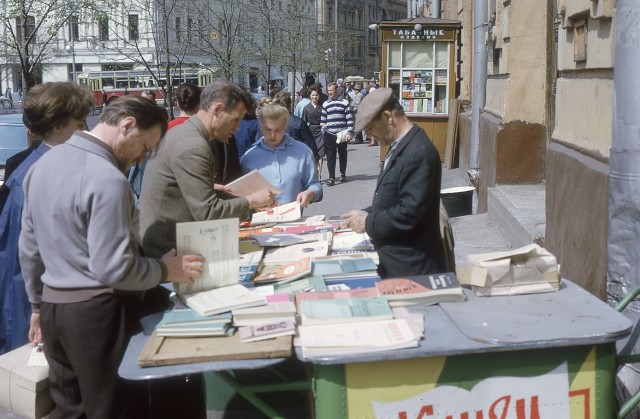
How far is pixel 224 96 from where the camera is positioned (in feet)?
14.0

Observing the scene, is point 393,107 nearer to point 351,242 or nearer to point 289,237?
point 351,242

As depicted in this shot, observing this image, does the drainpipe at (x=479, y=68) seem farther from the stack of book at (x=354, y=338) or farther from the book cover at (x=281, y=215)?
the stack of book at (x=354, y=338)

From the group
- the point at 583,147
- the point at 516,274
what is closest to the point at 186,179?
the point at 516,274

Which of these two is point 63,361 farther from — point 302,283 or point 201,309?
point 302,283

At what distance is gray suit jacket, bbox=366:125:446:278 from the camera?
12.6 ft

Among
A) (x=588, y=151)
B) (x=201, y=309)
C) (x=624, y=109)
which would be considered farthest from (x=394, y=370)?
(x=588, y=151)

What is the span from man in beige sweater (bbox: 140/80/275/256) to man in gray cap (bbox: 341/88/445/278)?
0.71 meters

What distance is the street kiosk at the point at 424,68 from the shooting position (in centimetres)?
1581

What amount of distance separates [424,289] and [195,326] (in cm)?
88

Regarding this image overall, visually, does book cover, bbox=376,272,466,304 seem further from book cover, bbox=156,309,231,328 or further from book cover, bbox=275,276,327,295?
book cover, bbox=156,309,231,328

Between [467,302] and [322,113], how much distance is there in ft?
38.4

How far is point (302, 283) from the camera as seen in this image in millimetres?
3545

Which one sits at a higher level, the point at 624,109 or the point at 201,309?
the point at 624,109

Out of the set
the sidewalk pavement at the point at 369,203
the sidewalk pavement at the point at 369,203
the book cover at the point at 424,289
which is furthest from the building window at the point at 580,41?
the book cover at the point at 424,289
